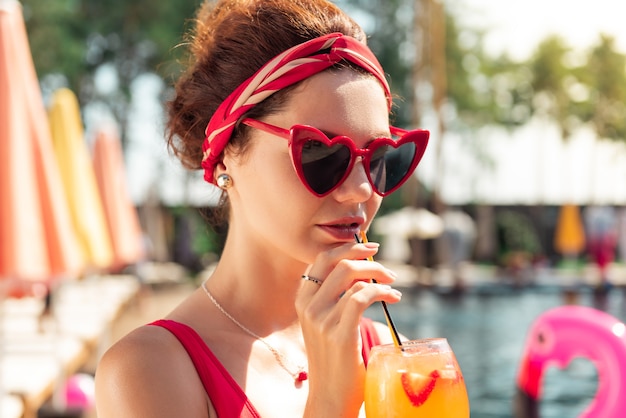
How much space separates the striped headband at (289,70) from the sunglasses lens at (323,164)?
0.15 metres

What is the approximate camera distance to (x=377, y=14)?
28.9 metres

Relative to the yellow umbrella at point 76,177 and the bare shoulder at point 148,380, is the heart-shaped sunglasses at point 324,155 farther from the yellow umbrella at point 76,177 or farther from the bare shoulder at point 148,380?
the yellow umbrella at point 76,177

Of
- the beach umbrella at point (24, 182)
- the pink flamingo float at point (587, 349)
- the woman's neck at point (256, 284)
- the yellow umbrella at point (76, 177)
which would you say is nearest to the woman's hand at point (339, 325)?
the woman's neck at point (256, 284)

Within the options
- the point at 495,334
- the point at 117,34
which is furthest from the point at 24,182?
the point at 117,34

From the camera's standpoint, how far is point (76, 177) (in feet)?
30.7

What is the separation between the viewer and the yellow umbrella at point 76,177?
9211 mm

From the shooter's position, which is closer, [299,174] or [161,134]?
[299,174]

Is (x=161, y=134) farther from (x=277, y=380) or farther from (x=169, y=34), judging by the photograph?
(x=169, y=34)

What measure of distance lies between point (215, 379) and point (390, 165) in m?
0.55

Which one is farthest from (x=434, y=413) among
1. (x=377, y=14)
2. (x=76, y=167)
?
(x=377, y=14)

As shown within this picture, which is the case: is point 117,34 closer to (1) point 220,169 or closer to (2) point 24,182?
(2) point 24,182

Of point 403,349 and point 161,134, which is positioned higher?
point 161,134

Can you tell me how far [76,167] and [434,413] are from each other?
8.61m

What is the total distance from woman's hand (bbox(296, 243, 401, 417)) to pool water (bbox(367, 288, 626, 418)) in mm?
8219
